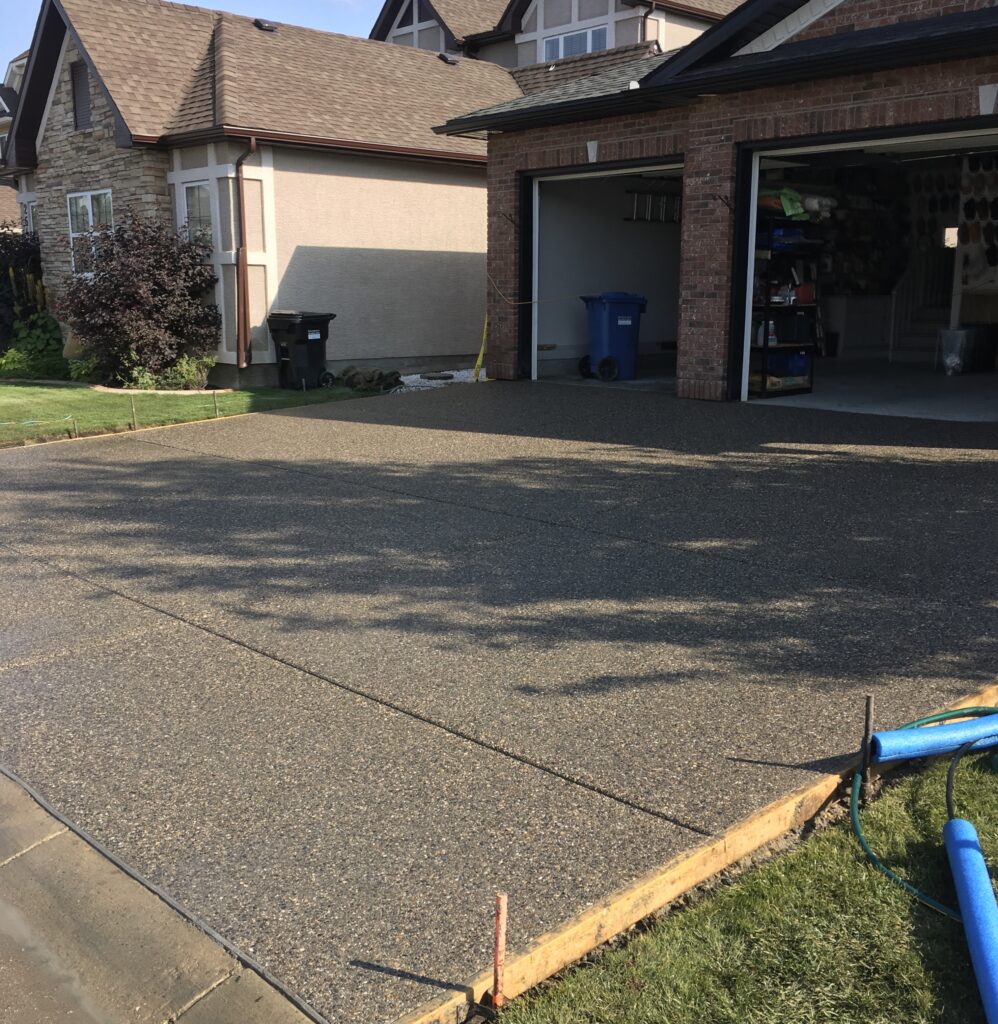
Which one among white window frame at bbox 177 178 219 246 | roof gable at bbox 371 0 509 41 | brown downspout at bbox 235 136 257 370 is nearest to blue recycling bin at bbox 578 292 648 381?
brown downspout at bbox 235 136 257 370

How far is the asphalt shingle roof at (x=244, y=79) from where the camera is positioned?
16469mm

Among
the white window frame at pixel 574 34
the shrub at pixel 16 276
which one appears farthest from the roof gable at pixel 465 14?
the shrub at pixel 16 276

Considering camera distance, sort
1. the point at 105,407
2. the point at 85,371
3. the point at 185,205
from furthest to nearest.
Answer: the point at 85,371, the point at 185,205, the point at 105,407

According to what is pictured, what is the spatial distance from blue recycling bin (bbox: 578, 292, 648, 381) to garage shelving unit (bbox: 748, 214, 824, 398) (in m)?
2.57

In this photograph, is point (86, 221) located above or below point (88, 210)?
below

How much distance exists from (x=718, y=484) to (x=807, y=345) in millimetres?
5836

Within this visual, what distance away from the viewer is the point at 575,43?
22281mm

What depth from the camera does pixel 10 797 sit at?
385cm

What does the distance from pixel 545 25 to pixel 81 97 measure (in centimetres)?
985

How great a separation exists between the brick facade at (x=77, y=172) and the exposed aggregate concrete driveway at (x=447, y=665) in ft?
28.9

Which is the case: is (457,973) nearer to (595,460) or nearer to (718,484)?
(718,484)

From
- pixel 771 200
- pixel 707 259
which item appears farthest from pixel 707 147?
pixel 707 259

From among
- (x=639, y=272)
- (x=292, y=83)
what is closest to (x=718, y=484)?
(x=639, y=272)

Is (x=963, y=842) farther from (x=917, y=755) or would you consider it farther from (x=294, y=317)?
(x=294, y=317)
